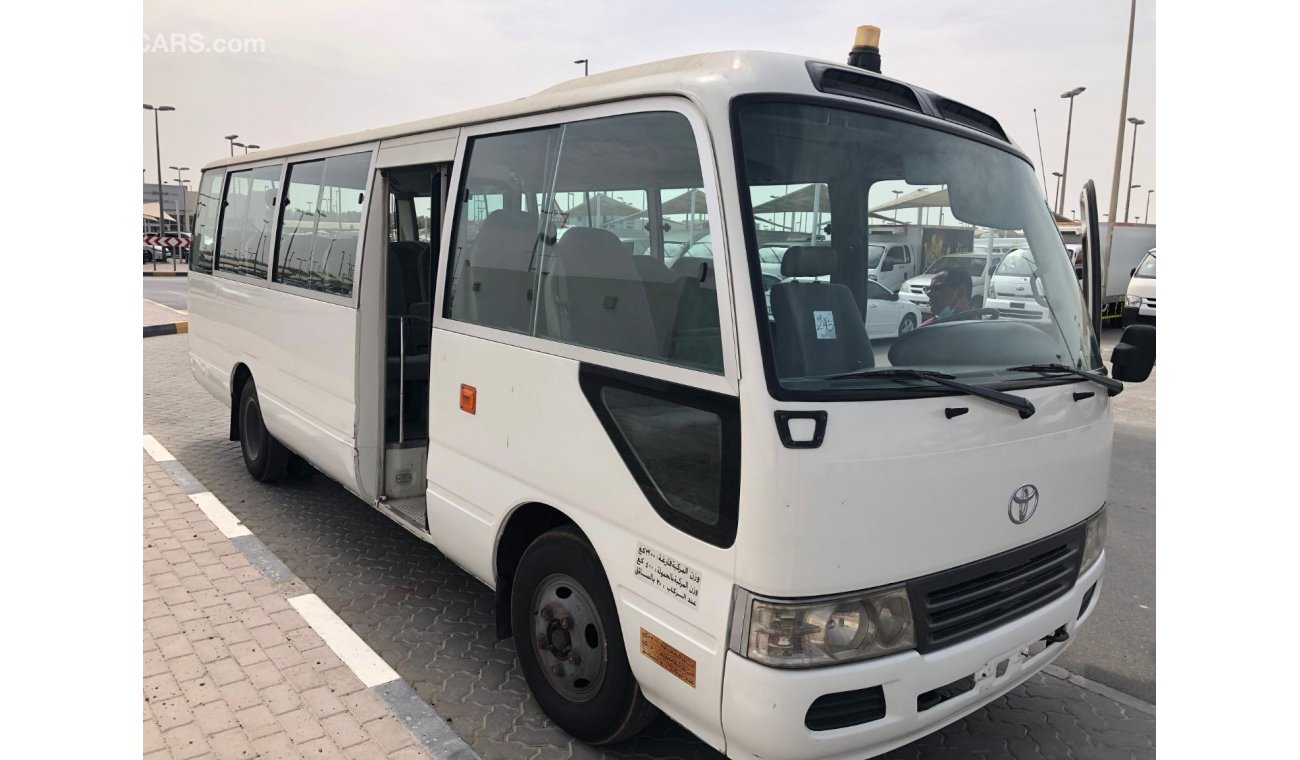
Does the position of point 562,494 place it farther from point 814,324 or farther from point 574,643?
point 814,324

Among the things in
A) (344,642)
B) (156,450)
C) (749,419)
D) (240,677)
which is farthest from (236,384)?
(749,419)

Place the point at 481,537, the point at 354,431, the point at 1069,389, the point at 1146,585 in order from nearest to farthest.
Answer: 1. the point at 1069,389
2. the point at 481,537
3. the point at 354,431
4. the point at 1146,585

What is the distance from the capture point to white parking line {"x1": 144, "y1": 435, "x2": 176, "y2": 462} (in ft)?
24.0

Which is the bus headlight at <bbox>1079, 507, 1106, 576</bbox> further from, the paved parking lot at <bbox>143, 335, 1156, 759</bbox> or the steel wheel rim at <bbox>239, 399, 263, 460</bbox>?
the steel wheel rim at <bbox>239, 399, 263, 460</bbox>

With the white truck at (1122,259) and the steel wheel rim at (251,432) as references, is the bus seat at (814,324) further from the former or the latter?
the white truck at (1122,259)

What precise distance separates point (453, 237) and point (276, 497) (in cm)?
339

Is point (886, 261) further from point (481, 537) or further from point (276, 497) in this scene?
point (276, 497)

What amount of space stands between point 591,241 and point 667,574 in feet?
4.13

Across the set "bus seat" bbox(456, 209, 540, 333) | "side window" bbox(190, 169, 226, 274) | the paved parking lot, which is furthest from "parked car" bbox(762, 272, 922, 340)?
"side window" bbox(190, 169, 226, 274)

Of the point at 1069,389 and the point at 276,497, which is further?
the point at 276,497

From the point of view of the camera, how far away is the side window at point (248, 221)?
20.5 ft

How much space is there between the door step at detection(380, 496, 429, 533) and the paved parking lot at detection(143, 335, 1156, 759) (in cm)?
44

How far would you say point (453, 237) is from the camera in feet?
13.2

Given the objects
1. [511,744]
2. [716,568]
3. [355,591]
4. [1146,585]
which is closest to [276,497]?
[355,591]
